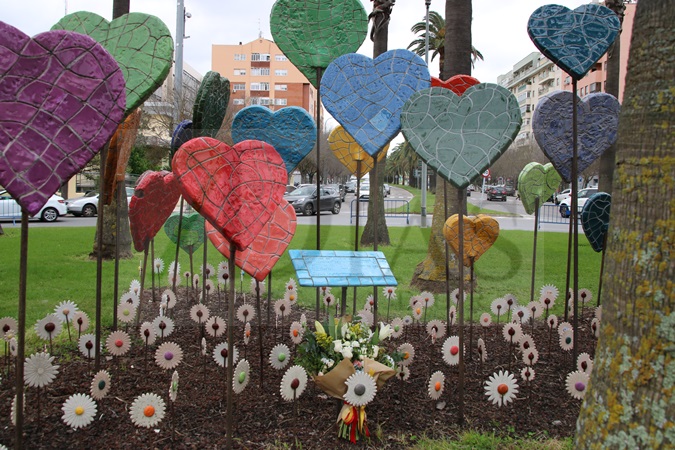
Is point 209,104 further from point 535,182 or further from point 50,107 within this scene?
point 535,182

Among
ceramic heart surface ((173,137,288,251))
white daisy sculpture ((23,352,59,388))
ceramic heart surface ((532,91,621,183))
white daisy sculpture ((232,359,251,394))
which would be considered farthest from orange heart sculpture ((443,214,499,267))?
white daisy sculpture ((23,352,59,388))

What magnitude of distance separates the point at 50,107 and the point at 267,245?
1398 mm

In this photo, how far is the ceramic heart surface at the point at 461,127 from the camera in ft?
9.92

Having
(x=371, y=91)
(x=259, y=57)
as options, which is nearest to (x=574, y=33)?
(x=371, y=91)

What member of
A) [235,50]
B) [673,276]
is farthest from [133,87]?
[235,50]

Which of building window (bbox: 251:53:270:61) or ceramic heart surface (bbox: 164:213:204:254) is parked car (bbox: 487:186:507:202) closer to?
ceramic heart surface (bbox: 164:213:204:254)

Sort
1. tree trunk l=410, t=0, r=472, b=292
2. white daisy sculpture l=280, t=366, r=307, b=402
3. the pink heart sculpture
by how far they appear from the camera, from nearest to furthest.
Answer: white daisy sculpture l=280, t=366, r=307, b=402
the pink heart sculpture
tree trunk l=410, t=0, r=472, b=292

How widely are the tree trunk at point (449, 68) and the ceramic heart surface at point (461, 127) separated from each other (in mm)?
2833

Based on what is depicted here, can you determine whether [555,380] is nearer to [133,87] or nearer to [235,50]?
[133,87]

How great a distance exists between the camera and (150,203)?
4074 millimetres

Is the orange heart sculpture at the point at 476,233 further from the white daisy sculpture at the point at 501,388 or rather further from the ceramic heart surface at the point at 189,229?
the ceramic heart surface at the point at 189,229

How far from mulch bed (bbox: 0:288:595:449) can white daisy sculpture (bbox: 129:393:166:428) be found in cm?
11

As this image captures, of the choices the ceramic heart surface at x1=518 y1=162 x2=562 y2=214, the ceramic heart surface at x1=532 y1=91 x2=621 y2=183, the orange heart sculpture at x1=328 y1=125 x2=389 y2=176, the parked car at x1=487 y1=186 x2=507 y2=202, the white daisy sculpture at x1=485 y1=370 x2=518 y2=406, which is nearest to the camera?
the white daisy sculpture at x1=485 y1=370 x2=518 y2=406

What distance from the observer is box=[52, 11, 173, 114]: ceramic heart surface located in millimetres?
3002
